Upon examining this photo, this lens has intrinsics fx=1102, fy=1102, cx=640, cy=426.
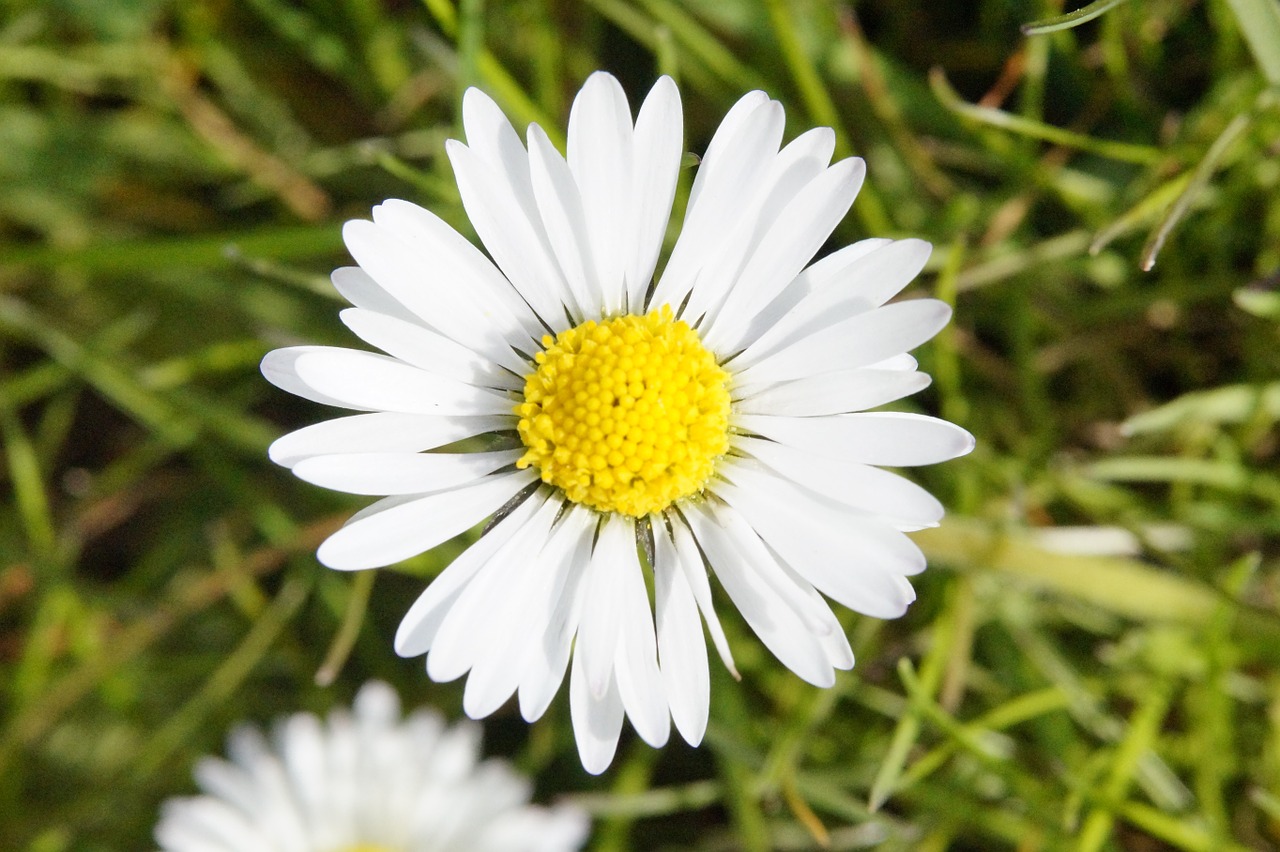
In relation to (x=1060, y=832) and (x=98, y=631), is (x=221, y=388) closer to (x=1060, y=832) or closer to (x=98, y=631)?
(x=98, y=631)

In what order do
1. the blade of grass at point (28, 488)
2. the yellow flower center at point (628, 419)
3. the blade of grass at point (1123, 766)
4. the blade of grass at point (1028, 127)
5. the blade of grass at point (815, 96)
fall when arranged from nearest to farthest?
the yellow flower center at point (628, 419)
the blade of grass at point (1028, 127)
the blade of grass at point (1123, 766)
the blade of grass at point (815, 96)
the blade of grass at point (28, 488)

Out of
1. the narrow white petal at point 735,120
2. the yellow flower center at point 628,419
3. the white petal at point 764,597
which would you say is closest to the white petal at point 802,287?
the yellow flower center at point 628,419

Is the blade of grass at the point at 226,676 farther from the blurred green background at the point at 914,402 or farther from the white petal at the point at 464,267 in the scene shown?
the white petal at the point at 464,267

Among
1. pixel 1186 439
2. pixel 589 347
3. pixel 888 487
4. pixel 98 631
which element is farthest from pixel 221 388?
pixel 1186 439

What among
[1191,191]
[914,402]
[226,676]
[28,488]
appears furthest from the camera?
[28,488]

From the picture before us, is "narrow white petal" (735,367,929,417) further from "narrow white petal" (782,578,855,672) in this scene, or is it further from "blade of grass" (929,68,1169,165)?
"blade of grass" (929,68,1169,165)

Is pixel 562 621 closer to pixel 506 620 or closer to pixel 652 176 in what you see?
pixel 506 620

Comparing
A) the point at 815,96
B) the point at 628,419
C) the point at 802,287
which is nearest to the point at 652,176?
the point at 802,287

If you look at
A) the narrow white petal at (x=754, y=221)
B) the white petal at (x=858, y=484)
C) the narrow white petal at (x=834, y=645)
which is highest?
the narrow white petal at (x=754, y=221)
